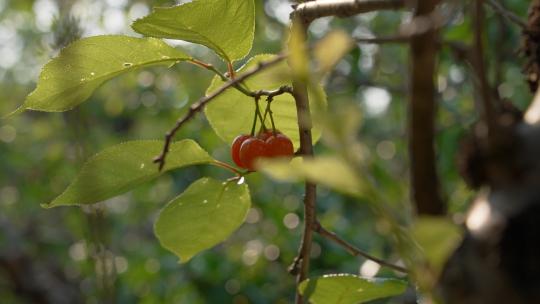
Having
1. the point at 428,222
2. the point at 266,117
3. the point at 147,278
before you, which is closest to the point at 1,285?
the point at 147,278

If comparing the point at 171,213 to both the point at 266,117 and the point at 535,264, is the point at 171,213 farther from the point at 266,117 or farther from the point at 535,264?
the point at 535,264

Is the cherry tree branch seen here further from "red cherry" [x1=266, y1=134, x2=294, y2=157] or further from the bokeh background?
"red cherry" [x1=266, y1=134, x2=294, y2=157]

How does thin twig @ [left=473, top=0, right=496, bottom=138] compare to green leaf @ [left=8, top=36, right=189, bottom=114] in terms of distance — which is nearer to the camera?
thin twig @ [left=473, top=0, right=496, bottom=138]

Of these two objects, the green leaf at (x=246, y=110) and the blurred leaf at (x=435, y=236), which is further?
the green leaf at (x=246, y=110)

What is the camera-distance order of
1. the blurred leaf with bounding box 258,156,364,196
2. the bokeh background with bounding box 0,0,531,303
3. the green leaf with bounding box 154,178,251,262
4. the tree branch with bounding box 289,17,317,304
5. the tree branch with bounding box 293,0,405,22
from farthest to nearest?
the bokeh background with bounding box 0,0,531,303 < the green leaf with bounding box 154,178,251,262 < the tree branch with bounding box 289,17,317,304 < the tree branch with bounding box 293,0,405,22 < the blurred leaf with bounding box 258,156,364,196

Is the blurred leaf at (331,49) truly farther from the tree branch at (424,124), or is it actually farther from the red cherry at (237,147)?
the red cherry at (237,147)

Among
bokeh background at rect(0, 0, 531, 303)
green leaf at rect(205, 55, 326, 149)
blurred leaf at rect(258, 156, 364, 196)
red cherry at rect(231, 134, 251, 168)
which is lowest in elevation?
bokeh background at rect(0, 0, 531, 303)

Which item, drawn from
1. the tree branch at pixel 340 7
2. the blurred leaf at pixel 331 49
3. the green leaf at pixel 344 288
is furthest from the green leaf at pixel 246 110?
the blurred leaf at pixel 331 49

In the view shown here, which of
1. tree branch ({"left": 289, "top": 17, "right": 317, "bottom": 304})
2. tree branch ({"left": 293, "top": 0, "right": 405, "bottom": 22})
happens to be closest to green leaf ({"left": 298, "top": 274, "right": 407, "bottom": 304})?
tree branch ({"left": 289, "top": 17, "right": 317, "bottom": 304})
